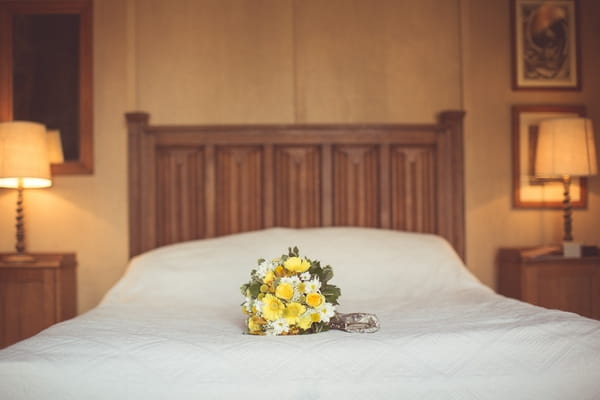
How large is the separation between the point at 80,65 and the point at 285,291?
86.5 inches

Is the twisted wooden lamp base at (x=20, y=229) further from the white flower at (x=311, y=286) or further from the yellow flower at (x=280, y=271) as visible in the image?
the white flower at (x=311, y=286)

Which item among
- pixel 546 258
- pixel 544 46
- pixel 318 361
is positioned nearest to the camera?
pixel 318 361

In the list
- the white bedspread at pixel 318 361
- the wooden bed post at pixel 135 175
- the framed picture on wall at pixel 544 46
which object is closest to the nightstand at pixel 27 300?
the wooden bed post at pixel 135 175

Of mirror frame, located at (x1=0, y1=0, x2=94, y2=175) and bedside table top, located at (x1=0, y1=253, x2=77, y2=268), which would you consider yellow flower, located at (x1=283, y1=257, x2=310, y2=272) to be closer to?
bedside table top, located at (x1=0, y1=253, x2=77, y2=268)

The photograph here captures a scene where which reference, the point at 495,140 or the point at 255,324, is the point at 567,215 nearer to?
the point at 495,140

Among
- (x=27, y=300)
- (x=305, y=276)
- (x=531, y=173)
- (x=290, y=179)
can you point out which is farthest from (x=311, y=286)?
(x=531, y=173)

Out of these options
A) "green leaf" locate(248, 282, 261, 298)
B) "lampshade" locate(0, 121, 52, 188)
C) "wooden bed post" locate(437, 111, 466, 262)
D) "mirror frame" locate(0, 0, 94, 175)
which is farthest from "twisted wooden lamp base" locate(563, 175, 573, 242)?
"lampshade" locate(0, 121, 52, 188)

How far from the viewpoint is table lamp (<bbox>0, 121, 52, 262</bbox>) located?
273cm

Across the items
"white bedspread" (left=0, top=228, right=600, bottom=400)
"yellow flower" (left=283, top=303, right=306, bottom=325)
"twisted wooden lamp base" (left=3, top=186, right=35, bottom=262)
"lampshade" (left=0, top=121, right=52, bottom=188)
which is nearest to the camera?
"white bedspread" (left=0, top=228, right=600, bottom=400)

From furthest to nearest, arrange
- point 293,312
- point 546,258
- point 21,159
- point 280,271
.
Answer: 1. point 546,258
2. point 21,159
3. point 280,271
4. point 293,312

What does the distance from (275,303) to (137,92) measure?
1.97m

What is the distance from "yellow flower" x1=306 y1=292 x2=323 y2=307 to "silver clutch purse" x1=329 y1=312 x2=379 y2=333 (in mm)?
108

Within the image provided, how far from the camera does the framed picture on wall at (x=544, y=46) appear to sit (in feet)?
10.5

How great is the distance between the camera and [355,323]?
5.27 feet
